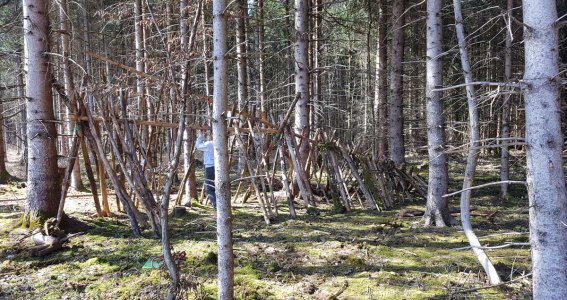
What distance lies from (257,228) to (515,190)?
254 inches

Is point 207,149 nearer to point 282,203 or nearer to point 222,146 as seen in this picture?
point 282,203

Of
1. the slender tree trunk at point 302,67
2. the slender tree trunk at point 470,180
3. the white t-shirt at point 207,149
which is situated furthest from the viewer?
the slender tree trunk at point 302,67

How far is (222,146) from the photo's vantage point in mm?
3301

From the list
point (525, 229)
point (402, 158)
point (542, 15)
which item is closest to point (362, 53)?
point (402, 158)

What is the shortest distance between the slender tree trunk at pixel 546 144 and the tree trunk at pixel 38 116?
5.73 m

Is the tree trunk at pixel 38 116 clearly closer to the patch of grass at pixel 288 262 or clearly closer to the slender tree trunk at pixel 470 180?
the patch of grass at pixel 288 262

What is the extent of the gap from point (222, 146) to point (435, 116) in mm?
3769


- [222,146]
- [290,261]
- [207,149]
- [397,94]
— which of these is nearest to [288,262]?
[290,261]

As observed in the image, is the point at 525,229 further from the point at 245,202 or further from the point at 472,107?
the point at 245,202

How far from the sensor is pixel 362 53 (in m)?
20.6

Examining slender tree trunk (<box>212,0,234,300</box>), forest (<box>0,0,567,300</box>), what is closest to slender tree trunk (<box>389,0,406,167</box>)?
forest (<box>0,0,567,300</box>)

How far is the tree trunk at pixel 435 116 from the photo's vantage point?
583 cm

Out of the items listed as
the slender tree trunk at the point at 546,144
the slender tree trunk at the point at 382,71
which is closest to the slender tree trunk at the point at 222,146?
the slender tree trunk at the point at 546,144

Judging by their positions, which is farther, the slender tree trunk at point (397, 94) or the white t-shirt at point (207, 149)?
the slender tree trunk at point (397, 94)
